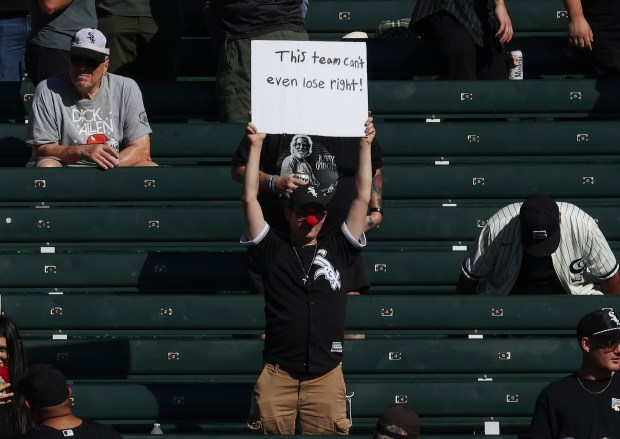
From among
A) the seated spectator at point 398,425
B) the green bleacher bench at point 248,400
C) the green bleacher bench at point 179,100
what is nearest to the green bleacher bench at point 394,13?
the green bleacher bench at point 179,100

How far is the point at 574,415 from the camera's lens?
566cm

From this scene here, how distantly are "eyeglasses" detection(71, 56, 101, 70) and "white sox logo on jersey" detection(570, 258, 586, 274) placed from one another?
2.49 meters

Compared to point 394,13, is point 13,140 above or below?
below

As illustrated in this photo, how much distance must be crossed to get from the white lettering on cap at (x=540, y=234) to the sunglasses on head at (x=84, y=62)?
232cm

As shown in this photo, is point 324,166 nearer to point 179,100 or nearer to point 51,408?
point 179,100

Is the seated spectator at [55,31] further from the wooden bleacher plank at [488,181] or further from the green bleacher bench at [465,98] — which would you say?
the wooden bleacher plank at [488,181]

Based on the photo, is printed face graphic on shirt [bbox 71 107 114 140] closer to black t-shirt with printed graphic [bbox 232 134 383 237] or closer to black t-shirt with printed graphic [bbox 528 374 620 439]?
black t-shirt with printed graphic [bbox 232 134 383 237]

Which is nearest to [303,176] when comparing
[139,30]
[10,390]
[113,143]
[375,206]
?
[375,206]

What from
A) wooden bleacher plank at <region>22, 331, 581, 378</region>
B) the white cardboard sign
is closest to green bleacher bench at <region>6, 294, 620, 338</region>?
wooden bleacher plank at <region>22, 331, 581, 378</region>

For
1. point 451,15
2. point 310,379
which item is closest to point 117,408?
point 310,379

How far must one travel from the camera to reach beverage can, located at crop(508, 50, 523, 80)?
834 centimetres

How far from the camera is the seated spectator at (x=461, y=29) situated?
7.98 m

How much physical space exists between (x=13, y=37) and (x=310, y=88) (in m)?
2.67

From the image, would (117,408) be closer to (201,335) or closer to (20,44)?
(201,335)
